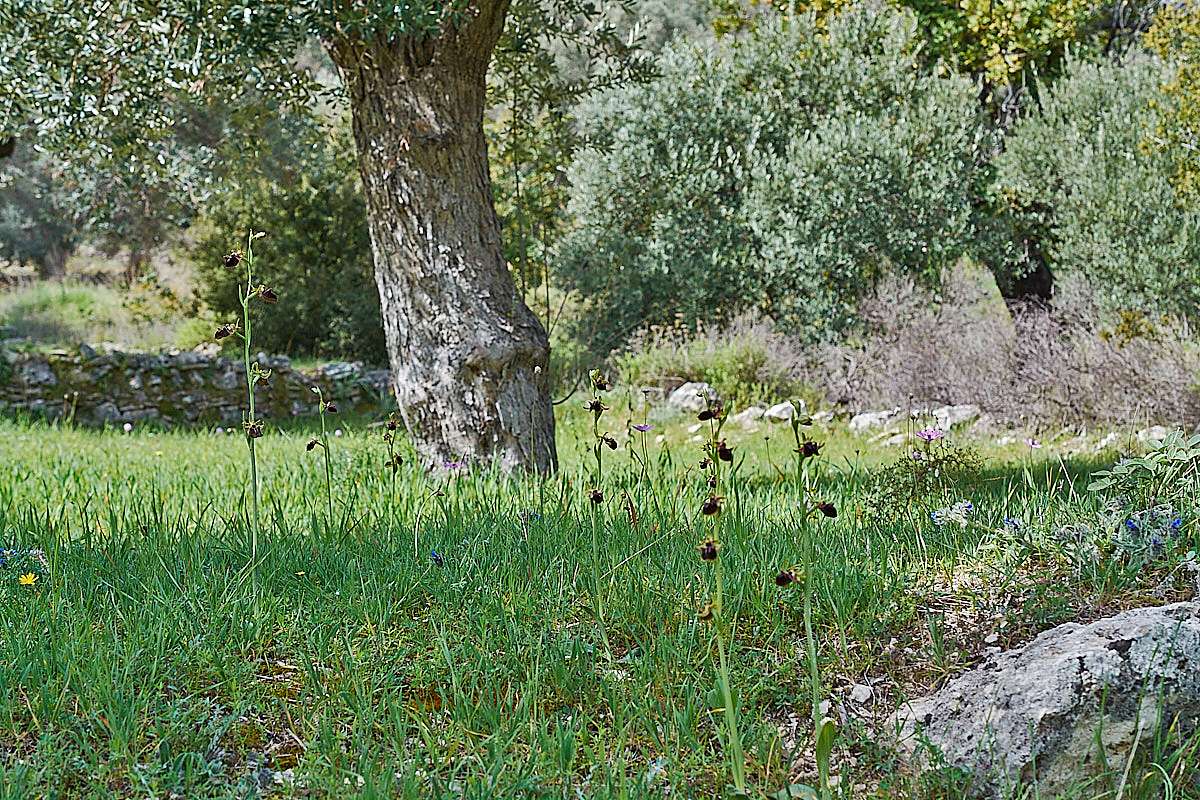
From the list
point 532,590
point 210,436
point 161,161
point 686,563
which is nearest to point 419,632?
point 532,590

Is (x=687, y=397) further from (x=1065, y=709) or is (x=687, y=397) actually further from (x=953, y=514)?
(x=1065, y=709)

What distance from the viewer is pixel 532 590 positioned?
307 cm

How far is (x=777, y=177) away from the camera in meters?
11.6

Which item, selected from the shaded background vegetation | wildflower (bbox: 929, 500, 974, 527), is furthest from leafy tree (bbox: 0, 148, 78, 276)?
wildflower (bbox: 929, 500, 974, 527)

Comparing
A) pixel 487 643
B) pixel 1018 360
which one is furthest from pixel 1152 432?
pixel 487 643

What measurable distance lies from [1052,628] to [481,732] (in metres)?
1.48

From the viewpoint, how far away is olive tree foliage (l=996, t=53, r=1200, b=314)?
9.88 metres

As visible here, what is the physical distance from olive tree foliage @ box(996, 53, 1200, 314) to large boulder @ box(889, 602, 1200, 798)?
872 centimetres

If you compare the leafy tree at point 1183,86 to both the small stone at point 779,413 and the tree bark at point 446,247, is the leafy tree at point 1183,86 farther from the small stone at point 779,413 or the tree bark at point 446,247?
the tree bark at point 446,247

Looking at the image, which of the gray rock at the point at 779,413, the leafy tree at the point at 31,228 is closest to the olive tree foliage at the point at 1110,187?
the gray rock at the point at 779,413

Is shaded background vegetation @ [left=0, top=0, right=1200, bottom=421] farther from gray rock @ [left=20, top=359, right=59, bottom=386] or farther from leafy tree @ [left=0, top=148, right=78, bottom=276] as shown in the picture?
leafy tree @ [left=0, top=148, right=78, bottom=276]

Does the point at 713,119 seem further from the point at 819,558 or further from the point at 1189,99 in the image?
the point at 819,558

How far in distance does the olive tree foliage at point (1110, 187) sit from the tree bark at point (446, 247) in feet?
23.2

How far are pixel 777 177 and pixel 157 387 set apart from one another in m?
7.08
